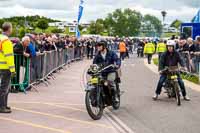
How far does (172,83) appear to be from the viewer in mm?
14234

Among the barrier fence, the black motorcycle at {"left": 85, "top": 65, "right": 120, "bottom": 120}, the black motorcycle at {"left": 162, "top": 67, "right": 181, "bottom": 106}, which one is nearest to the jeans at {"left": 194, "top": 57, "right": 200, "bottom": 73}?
the barrier fence

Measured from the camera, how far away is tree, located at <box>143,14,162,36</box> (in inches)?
3848

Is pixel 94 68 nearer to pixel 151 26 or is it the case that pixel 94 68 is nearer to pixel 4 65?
pixel 4 65

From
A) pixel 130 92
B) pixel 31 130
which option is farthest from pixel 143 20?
pixel 31 130

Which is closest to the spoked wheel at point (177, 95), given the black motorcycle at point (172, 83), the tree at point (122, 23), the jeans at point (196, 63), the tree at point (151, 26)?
the black motorcycle at point (172, 83)

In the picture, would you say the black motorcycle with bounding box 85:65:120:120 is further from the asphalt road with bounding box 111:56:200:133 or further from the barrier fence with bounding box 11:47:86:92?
the barrier fence with bounding box 11:47:86:92

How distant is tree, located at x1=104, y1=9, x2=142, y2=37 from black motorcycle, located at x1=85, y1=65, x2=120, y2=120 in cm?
9097

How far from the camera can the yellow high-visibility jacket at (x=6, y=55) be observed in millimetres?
11320

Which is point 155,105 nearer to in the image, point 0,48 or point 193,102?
point 193,102

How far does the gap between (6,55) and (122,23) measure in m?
94.2

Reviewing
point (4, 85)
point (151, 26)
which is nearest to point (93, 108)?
point (4, 85)

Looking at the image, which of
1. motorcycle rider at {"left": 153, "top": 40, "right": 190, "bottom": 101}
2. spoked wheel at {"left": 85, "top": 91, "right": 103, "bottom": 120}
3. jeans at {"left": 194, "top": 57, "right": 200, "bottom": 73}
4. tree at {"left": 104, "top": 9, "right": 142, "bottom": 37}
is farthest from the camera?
tree at {"left": 104, "top": 9, "right": 142, "bottom": 37}

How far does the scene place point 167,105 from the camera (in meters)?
13.8

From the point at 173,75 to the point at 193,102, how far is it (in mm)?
981
